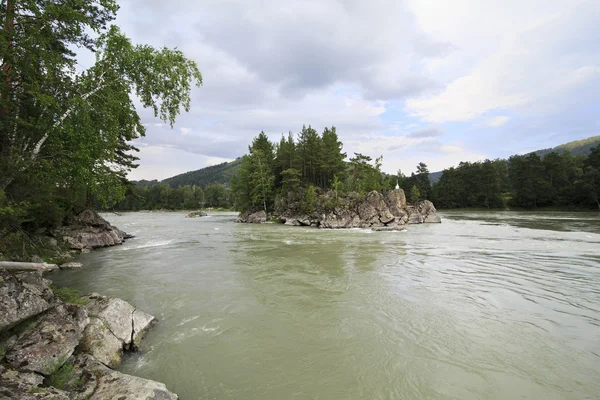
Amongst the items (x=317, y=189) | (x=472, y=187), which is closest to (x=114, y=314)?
(x=317, y=189)

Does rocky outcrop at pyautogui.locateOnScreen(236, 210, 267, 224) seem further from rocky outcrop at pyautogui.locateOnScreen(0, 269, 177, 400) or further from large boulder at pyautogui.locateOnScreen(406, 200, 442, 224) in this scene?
rocky outcrop at pyautogui.locateOnScreen(0, 269, 177, 400)

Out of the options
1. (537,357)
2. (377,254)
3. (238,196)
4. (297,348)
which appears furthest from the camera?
(238,196)

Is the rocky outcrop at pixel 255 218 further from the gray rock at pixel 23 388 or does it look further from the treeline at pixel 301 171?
the gray rock at pixel 23 388

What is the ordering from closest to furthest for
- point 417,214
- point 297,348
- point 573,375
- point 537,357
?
point 573,375 < point 537,357 < point 297,348 < point 417,214

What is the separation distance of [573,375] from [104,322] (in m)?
10.2

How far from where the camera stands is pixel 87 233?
21.2 m

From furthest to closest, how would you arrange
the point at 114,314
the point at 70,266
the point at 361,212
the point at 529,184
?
1. the point at 529,184
2. the point at 361,212
3. the point at 70,266
4. the point at 114,314

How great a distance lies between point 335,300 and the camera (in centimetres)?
949

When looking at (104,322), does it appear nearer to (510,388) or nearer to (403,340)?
(403,340)

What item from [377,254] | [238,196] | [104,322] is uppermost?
[238,196]

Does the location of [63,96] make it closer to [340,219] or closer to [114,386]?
[114,386]

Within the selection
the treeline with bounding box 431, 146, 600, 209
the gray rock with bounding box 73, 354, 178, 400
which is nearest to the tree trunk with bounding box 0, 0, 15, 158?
the gray rock with bounding box 73, 354, 178, 400

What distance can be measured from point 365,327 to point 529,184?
95.2 meters

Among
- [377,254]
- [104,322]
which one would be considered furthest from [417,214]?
[104,322]
